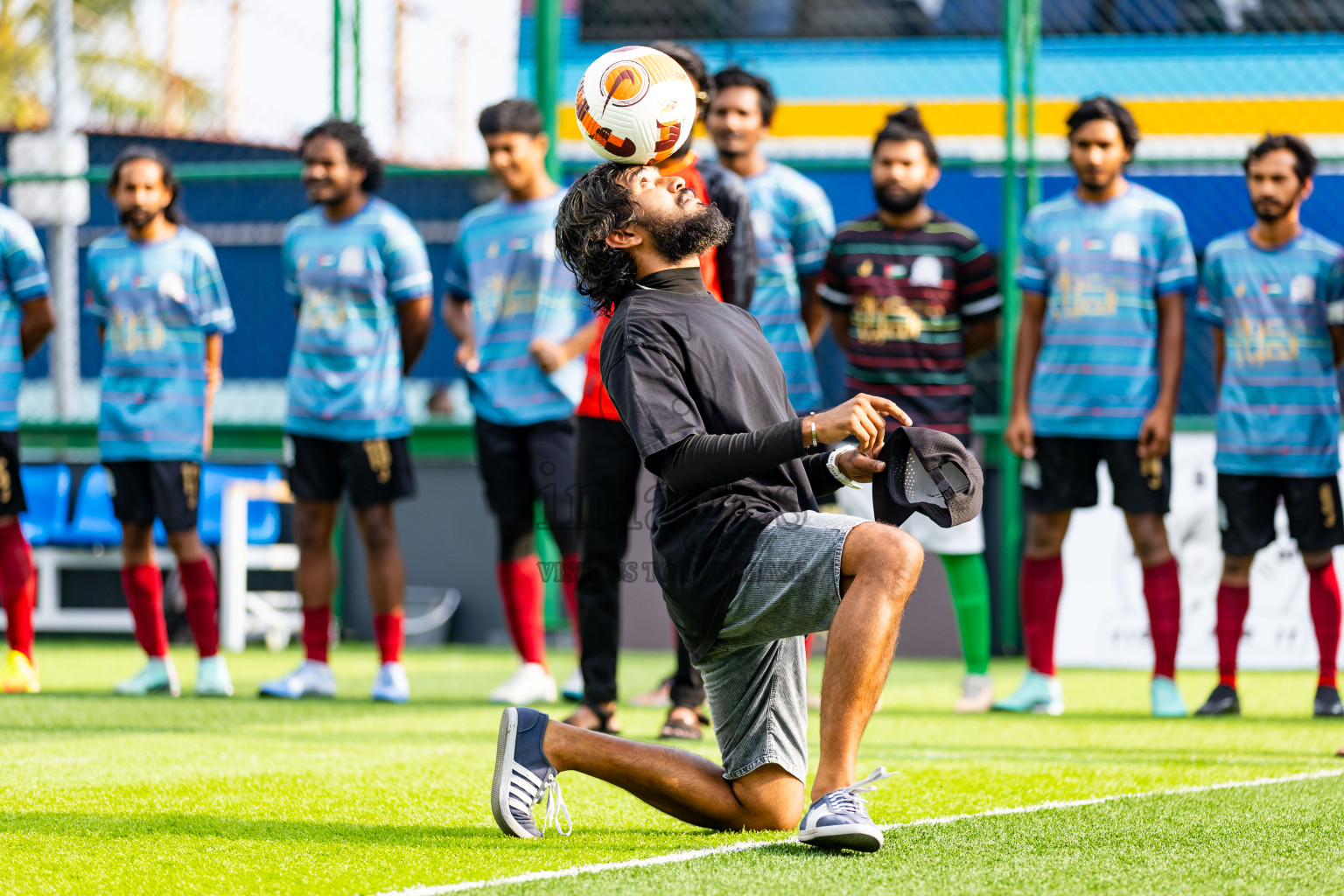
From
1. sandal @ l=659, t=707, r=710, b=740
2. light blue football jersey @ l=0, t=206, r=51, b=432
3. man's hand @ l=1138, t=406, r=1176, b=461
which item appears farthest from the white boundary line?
light blue football jersey @ l=0, t=206, r=51, b=432

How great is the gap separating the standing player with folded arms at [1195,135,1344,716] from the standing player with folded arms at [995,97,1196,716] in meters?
0.20

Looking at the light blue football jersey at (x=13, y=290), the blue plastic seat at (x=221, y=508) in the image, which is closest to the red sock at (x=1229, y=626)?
the light blue football jersey at (x=13, y=290)

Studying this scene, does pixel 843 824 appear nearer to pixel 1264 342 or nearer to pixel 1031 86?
Answer: pixel 1264 342

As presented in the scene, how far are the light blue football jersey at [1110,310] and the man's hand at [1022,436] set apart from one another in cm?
4

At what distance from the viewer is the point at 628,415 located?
2.95m

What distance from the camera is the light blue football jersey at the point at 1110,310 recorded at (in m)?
5.82

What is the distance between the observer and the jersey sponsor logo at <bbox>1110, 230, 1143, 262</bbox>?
230 inches

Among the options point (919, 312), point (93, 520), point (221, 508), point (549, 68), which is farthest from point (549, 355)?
point (93, 520)

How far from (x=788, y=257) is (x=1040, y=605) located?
1.67 m

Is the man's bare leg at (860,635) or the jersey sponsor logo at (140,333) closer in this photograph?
the man's bare leg at (860,635)

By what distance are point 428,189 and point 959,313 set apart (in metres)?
5.65

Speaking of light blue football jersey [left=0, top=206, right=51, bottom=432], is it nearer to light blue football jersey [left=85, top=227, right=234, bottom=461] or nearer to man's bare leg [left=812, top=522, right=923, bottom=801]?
light blue football jersey [left=85, top=227, right=234, bottom=461]

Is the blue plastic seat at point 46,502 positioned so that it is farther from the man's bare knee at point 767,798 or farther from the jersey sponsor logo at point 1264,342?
the man's bare knee at point 767,798

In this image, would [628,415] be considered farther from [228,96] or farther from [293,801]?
[228,96]
